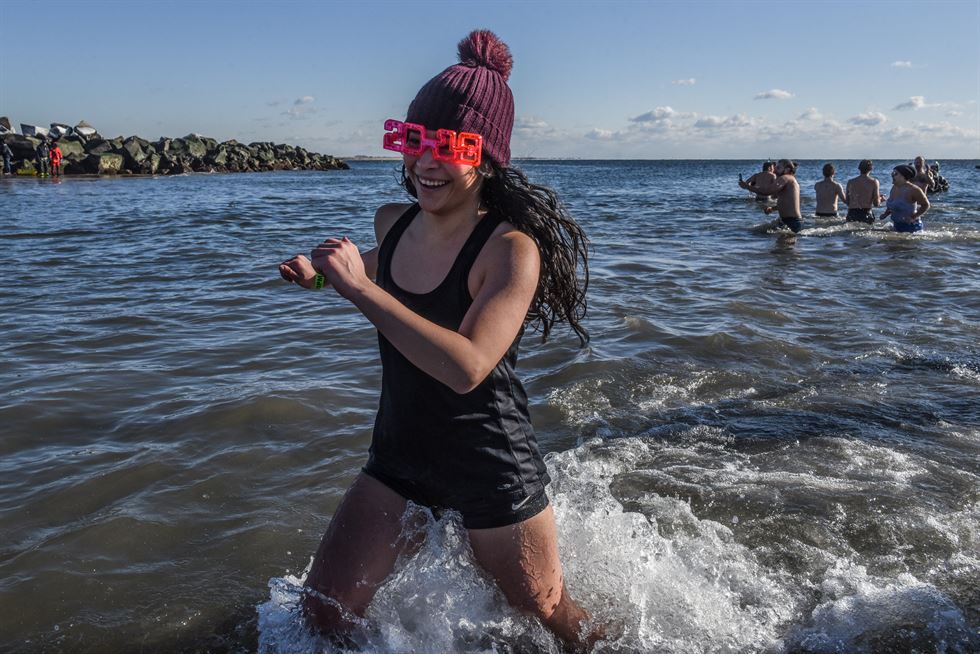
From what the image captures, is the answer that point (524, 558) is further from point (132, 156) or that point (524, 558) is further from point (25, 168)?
point (132, 156)

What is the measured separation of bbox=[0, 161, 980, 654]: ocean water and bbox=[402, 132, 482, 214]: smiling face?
42.2 inches

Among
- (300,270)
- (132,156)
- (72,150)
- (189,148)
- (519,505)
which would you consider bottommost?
(519,505)

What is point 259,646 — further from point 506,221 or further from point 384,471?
point 506,221

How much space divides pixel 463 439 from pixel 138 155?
48.8 metres

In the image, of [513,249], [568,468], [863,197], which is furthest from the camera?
[863,197]

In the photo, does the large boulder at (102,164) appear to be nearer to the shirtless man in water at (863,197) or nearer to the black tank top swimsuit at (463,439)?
the shirtless man in water at (863,197)

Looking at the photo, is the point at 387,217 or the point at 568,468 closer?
Result: the point at 387,217

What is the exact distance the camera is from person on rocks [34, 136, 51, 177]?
38.0 metres

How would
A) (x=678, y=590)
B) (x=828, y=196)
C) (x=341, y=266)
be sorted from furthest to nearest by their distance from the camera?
(x=828, y=196) < (x=678, y=590) < (x=341, y=266)

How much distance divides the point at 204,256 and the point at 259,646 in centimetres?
1051

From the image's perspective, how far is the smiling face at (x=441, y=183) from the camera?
246 centimetres

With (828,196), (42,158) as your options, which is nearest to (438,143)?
(828,196)

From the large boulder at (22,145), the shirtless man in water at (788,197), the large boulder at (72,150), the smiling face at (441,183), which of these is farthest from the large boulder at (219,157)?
the smiling face at (441,183)

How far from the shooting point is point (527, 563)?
102 inches
